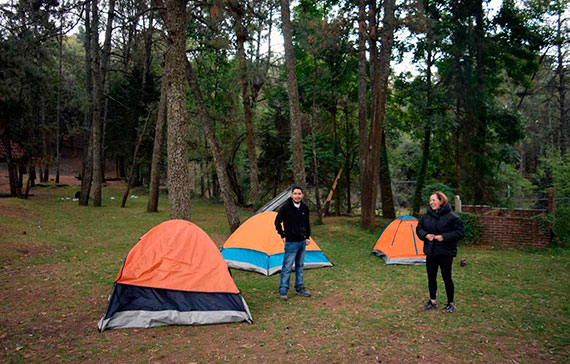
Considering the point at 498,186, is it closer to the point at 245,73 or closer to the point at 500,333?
the point at 245,73

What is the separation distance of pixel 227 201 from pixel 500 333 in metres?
10.0

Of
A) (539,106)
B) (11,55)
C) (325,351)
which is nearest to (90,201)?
(11,55)

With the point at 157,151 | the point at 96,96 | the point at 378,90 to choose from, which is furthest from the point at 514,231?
the point at 96,96

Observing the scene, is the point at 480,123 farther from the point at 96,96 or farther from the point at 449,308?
the point at 96,96

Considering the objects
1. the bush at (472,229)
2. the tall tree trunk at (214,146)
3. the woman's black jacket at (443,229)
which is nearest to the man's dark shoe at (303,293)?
the woman's black jacket at (443,229)

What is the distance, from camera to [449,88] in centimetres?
1900

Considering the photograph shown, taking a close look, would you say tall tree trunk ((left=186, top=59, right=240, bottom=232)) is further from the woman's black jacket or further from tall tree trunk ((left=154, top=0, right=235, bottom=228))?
the woman's black jacket

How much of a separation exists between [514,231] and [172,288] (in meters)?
11.6

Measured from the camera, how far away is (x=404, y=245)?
9.91m

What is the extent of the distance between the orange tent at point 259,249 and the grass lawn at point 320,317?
0.28 m

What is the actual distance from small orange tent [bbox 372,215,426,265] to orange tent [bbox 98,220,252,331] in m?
5.46

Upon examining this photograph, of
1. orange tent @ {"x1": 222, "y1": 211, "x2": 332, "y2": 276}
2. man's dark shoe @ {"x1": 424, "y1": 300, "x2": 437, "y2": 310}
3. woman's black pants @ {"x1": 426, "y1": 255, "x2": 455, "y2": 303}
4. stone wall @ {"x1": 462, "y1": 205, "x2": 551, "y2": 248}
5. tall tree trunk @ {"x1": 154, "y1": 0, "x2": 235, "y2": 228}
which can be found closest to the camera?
woman's black pants @ {"x1": 426, "y1": 255, "x2": 455, "y2": 303}

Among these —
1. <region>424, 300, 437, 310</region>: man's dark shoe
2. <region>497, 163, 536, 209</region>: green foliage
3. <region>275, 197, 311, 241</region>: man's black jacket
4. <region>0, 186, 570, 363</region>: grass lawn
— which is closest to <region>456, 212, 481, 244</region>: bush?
<region>0, 186, 570, 363</region>: grass lawn

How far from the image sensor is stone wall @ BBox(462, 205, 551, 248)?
1248cm
